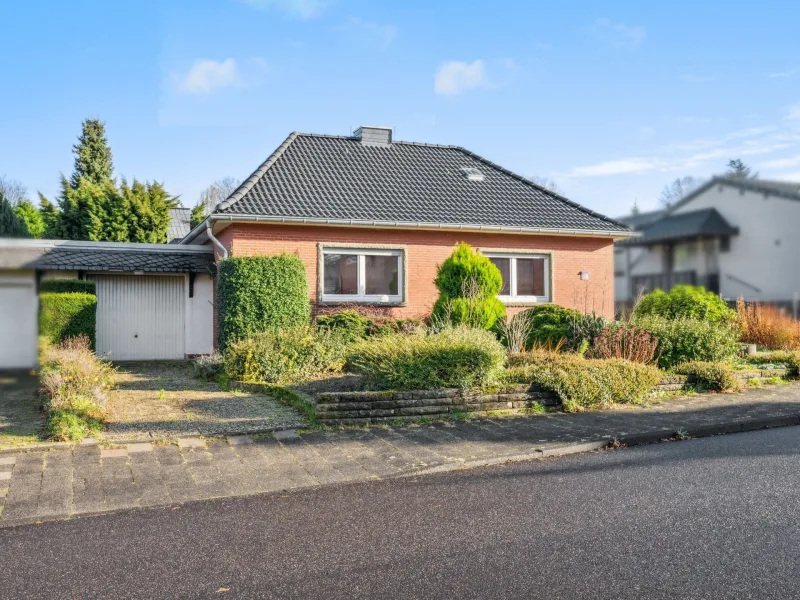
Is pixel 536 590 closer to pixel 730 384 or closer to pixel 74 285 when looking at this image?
Result: pixel 730 384

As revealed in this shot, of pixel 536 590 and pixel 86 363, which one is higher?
pixel 86 363

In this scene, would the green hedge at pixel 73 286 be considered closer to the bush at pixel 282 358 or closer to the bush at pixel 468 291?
the bush at pixel 282 358

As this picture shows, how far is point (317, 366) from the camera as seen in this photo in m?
11.6

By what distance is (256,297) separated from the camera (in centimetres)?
1365

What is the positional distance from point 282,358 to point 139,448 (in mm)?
4190

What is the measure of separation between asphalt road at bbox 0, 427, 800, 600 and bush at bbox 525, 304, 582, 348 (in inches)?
288

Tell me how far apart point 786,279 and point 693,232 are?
0.53 m

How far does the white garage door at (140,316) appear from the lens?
669 inches

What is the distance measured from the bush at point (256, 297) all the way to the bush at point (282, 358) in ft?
4.92

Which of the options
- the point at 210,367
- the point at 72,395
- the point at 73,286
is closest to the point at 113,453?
the point at 72,395

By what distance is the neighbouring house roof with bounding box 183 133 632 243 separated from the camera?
16234mm

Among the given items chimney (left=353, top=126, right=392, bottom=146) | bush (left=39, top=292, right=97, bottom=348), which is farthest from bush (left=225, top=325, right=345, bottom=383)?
chimney (left=353, top=126, right=392, bottom=146)

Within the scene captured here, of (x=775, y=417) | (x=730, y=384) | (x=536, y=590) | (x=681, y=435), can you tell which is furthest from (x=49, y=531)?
(x=730, y=384)

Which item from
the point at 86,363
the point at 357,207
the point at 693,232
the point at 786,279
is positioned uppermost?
the point at 357,207
